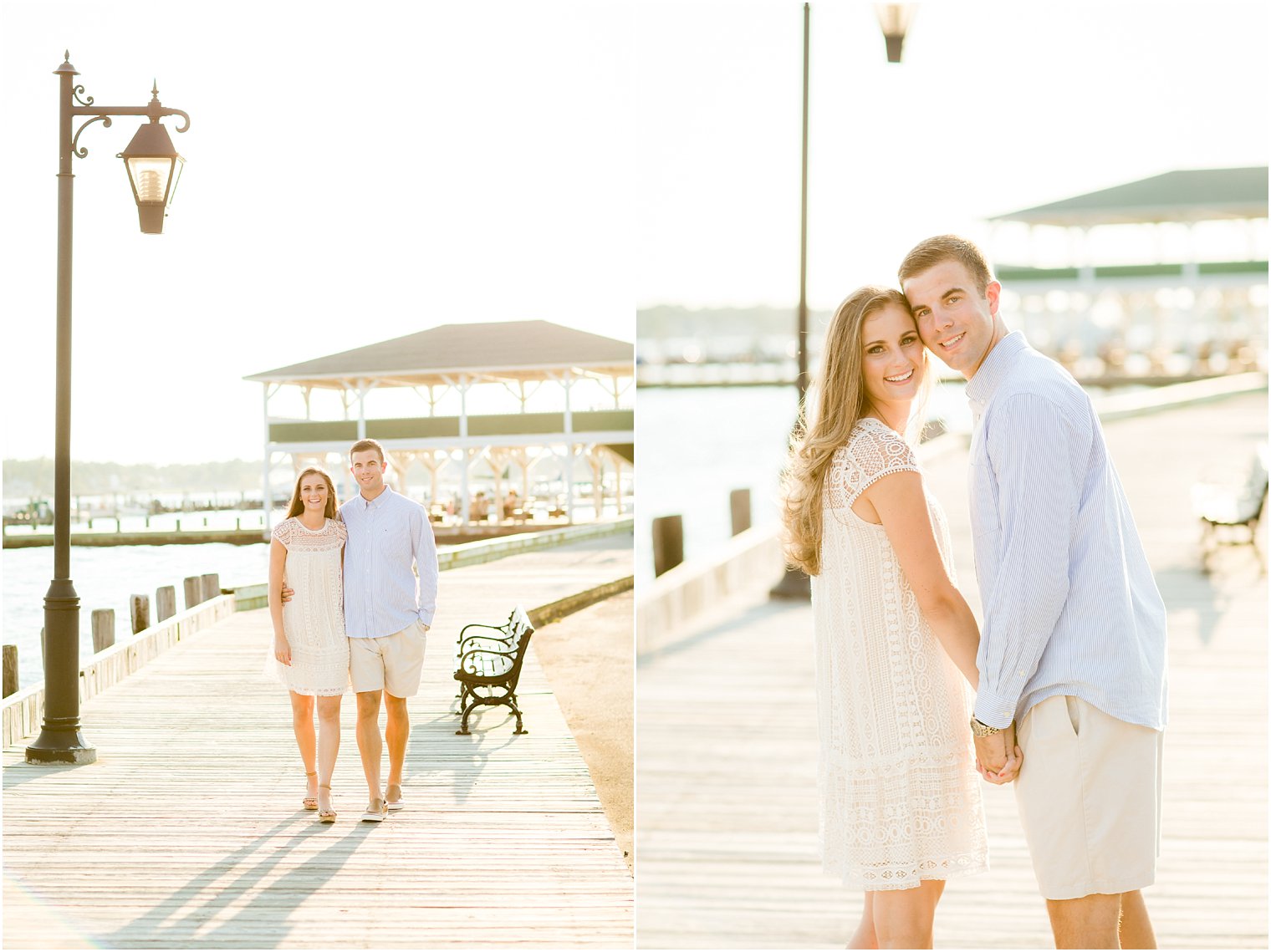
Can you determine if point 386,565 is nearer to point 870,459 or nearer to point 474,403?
point 474,403

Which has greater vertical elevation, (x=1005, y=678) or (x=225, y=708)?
(x=1005, y=678)

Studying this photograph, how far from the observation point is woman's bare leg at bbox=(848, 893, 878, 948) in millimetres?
2896

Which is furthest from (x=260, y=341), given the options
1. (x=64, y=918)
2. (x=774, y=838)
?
(x=774, y=838)

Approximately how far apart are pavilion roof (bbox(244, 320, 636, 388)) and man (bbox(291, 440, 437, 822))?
13.8 inches

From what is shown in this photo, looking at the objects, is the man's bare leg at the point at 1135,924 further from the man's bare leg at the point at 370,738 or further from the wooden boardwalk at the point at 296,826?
the man's bare leg at the point at 370,738

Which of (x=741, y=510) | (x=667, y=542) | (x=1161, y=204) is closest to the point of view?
(x=667, y=542)

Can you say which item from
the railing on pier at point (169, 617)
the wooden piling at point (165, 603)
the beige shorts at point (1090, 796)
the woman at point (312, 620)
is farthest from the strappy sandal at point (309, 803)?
the beige shorts at point (1090, 796)

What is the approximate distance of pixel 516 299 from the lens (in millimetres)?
4926

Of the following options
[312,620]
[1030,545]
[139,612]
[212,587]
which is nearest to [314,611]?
[312,620]

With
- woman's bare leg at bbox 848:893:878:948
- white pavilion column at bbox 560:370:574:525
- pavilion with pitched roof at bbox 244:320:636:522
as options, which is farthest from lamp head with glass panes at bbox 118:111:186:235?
woman's bare leg at bbox 848:893:878:948

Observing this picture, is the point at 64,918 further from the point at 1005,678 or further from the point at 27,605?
the point at 1005,678

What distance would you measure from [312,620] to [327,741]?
41 cm

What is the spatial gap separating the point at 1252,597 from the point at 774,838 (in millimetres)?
5714

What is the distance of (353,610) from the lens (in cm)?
454
